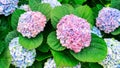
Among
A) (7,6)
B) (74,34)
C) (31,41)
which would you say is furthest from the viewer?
(7,6)

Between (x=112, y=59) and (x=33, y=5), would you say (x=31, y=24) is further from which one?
(x=112, y=59)

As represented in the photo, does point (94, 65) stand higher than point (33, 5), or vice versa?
point (33, 5)

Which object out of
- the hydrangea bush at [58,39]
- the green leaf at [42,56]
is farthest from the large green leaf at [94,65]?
the green leaf at [42,56]

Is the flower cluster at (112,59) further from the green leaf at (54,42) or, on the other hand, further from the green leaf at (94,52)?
the green leaf at (54,42)

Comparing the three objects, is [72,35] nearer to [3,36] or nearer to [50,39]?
[50,39]

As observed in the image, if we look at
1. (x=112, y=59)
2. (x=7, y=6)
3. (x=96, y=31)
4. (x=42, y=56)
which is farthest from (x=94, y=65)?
(x=7, y=6)

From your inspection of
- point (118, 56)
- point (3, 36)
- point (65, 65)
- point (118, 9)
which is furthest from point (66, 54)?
Result: point (118, 9)
